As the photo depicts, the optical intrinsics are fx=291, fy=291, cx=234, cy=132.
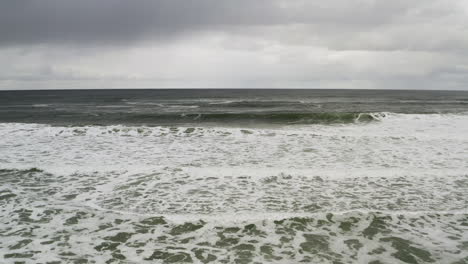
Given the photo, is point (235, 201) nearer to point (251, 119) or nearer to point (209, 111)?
point (251, 119)

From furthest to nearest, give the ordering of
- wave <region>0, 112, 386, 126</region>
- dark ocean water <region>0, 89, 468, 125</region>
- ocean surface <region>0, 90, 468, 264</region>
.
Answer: dark ocean water <region>0, 89, 468, 125</region>, wave <region>0, 112, 386, 126</region>, ocean surface <region>0, 90, 468, 264</region>

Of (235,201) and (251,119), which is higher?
(251,119)

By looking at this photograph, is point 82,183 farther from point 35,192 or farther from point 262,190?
point 262,190

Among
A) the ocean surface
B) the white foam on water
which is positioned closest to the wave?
the ocean surface

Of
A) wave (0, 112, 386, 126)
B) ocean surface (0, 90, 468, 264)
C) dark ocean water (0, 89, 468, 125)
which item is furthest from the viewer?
dark ocean water (0, 89, 468, 125)

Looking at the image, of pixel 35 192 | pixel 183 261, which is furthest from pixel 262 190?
pixel 35 192

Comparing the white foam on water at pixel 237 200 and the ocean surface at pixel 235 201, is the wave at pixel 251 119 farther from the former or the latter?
the white foam on water at pixel 237 200

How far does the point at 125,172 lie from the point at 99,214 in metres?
3.43

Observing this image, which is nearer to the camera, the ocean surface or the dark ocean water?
the ocean surface

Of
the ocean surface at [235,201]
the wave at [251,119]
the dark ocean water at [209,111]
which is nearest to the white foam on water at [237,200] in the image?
the ocean surface at [235,201]

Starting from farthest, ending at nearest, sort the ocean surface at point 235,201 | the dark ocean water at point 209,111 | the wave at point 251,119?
the dark ocean water at point 209,111 < the wave at point 251,119 < the ocean surface at point 235,201

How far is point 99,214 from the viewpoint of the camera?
6.82 metres

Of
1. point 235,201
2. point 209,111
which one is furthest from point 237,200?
point 209,111

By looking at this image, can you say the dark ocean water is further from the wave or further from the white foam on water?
the white foam on water
